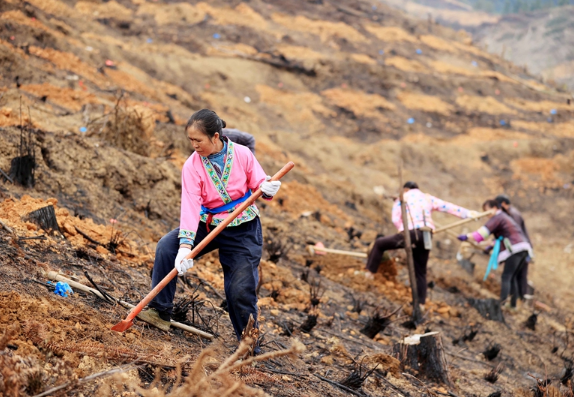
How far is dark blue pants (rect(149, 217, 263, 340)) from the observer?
3.30m

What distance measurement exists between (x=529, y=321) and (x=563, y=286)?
17.3 feet

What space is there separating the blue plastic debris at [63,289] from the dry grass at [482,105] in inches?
767

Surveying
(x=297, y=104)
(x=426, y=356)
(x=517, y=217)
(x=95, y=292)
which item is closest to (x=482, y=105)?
(x=297, y=104)

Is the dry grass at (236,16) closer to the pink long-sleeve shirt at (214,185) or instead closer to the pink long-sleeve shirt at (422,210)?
the pink long-sleeve shirt at (422,210)

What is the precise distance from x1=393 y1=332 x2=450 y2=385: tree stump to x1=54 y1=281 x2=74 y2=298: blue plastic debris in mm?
2594

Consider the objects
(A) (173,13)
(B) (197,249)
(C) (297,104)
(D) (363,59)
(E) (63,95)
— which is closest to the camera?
(B) (197,249)

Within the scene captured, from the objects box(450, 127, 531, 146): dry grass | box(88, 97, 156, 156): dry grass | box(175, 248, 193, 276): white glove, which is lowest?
box(450, 127, 531, 146): dry grass

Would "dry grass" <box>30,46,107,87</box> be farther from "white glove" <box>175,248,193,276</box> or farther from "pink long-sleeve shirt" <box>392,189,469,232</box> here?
"white glove" <box>175,248,193,276</box>

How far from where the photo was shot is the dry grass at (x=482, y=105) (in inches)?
805

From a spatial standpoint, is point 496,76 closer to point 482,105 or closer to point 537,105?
point 537,105

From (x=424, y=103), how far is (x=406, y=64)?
10.9ft

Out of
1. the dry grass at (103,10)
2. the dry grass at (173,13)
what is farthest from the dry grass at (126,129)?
the dry grass at (173,13)

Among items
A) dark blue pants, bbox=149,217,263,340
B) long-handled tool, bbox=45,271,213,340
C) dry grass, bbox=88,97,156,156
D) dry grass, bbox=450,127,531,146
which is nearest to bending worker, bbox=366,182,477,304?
dark blue pants, bbox=149,217,263,340

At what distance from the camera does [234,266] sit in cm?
336
